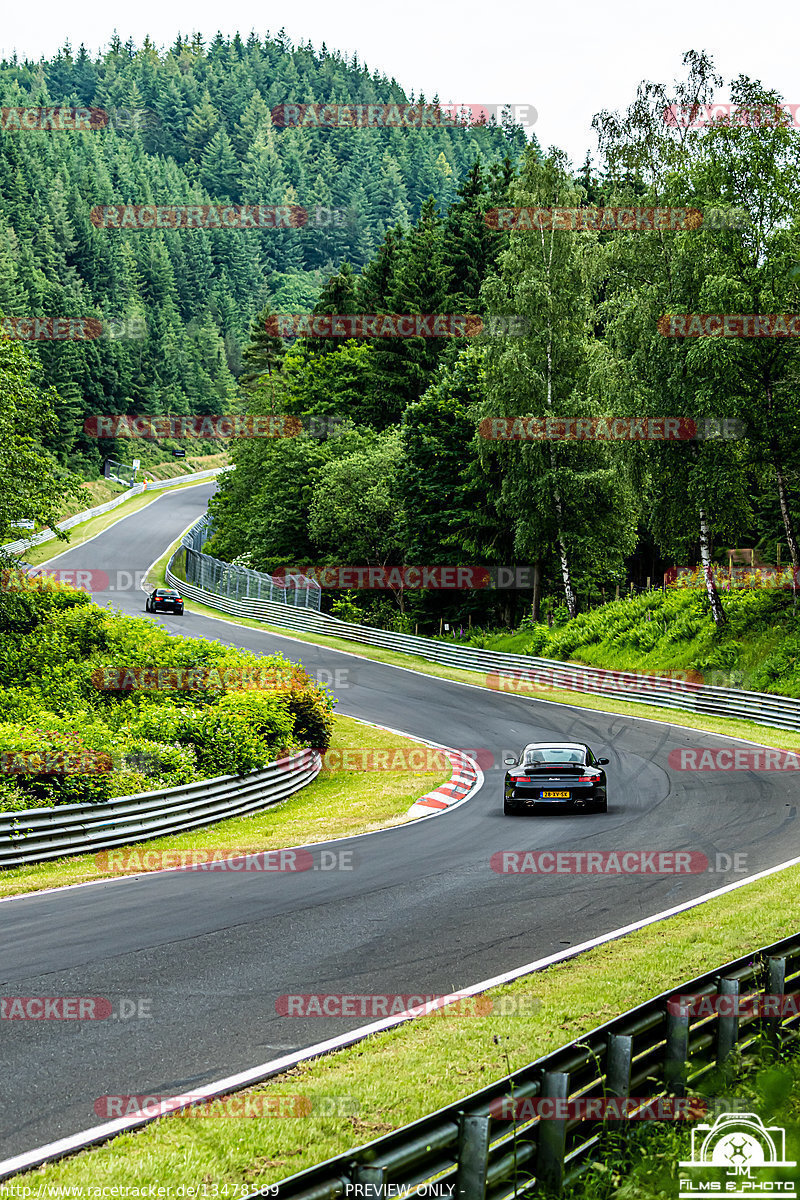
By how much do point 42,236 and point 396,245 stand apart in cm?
8448

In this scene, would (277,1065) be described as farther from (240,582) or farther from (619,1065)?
(240,582)

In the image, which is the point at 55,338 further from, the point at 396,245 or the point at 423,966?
the point at 423,966

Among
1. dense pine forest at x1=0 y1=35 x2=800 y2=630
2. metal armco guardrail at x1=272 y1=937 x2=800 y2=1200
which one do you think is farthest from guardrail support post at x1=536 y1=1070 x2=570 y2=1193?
dense pine forest at x1=0 y1=35 x2=800 y2=630

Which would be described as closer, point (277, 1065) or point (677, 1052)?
point (677, 1052)

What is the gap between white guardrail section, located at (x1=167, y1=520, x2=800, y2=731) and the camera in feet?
105

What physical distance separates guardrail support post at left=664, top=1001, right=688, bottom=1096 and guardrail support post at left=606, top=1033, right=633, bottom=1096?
54 centimetres

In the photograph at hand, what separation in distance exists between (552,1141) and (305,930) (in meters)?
5.93

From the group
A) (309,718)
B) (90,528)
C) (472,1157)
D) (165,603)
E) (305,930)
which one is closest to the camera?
(472,1157)

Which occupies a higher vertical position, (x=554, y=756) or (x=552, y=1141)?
(x=552, y=1141)

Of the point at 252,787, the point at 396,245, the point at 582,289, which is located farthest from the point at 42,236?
the point at 252,787

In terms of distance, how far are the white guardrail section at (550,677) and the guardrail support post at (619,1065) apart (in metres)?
26.2

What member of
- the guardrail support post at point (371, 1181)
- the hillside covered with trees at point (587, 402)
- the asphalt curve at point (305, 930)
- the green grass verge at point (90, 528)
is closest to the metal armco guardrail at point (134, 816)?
the asphalt curve at point (305, 930)

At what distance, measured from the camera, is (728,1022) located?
7.00 metres

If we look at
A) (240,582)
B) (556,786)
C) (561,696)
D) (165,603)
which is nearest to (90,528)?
(240,582)
